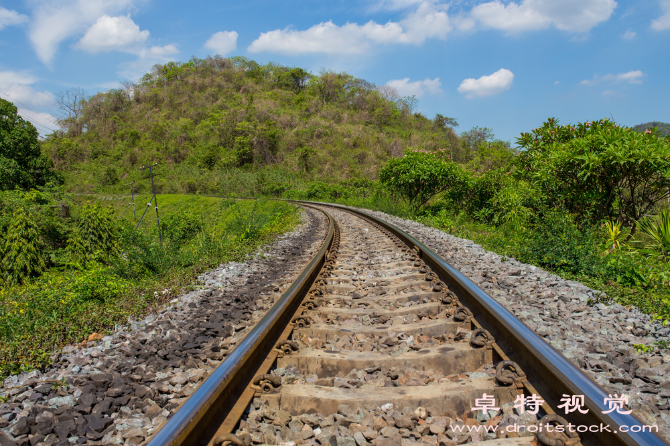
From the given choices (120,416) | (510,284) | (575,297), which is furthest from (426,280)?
(120,416)

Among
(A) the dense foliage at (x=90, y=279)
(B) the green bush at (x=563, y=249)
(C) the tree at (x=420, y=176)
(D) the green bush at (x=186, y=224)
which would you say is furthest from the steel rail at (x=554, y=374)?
(D) the green bush at (x=186, y=224)

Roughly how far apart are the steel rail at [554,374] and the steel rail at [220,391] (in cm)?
152

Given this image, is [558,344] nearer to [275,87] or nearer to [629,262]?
[629,262]

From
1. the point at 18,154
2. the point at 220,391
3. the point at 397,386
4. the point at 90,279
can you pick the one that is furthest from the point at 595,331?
the point at 18,154

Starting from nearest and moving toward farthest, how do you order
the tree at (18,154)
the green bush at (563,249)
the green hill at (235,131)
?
the green bush at (563,249), the tree at (18,154), the green hill at (235,131)

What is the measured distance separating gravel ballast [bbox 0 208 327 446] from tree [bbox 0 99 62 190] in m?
36.5

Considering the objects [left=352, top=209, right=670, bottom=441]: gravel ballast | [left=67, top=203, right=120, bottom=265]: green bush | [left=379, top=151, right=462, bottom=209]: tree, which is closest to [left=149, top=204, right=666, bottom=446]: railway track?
[left=352, top=209, right=670, bottom=441]: gravel ballast

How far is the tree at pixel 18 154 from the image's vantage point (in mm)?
30938

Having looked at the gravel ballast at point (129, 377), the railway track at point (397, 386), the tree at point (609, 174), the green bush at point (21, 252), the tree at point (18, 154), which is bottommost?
the green bush at point (21, 252)

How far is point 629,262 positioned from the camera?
14.9 ft

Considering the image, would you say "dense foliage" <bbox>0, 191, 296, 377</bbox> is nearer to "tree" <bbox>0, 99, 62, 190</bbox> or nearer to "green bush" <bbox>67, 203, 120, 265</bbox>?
"green bush" <bbox>67, 203, 120, 265</bbox>

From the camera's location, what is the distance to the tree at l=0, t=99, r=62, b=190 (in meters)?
30.9

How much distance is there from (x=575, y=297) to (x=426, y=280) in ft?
4.62

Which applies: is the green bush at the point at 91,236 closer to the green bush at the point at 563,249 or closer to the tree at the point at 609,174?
the green bush at the point at 563,249
